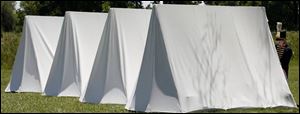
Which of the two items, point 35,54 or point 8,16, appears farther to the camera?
point 8,16

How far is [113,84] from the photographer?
1370cm

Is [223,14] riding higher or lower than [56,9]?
higher

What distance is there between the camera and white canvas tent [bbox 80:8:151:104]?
539 inches

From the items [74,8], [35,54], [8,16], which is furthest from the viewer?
[8,16]

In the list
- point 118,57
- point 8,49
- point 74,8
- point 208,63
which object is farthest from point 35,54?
point 74,8

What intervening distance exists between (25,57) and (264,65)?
29.1ft

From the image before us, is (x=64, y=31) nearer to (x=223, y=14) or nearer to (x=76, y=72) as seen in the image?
(x=76, y=72)

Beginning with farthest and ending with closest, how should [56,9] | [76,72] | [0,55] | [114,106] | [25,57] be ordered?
[56,9] → [0,55] → [25,57] → [76,72] → [114,106]

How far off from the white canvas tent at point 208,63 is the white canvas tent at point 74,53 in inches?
185

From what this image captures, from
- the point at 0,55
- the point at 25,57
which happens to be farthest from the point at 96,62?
the point at 0,55

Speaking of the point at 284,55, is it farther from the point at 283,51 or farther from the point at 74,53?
the point at 74,53

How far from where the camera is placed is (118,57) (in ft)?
45.4

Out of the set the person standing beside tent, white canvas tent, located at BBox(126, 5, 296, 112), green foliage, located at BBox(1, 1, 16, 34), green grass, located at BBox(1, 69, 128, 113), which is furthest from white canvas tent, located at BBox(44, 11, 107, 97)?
green foliage, located at BBox(1, 1, 16, 34)

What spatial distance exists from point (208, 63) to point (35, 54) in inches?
325
